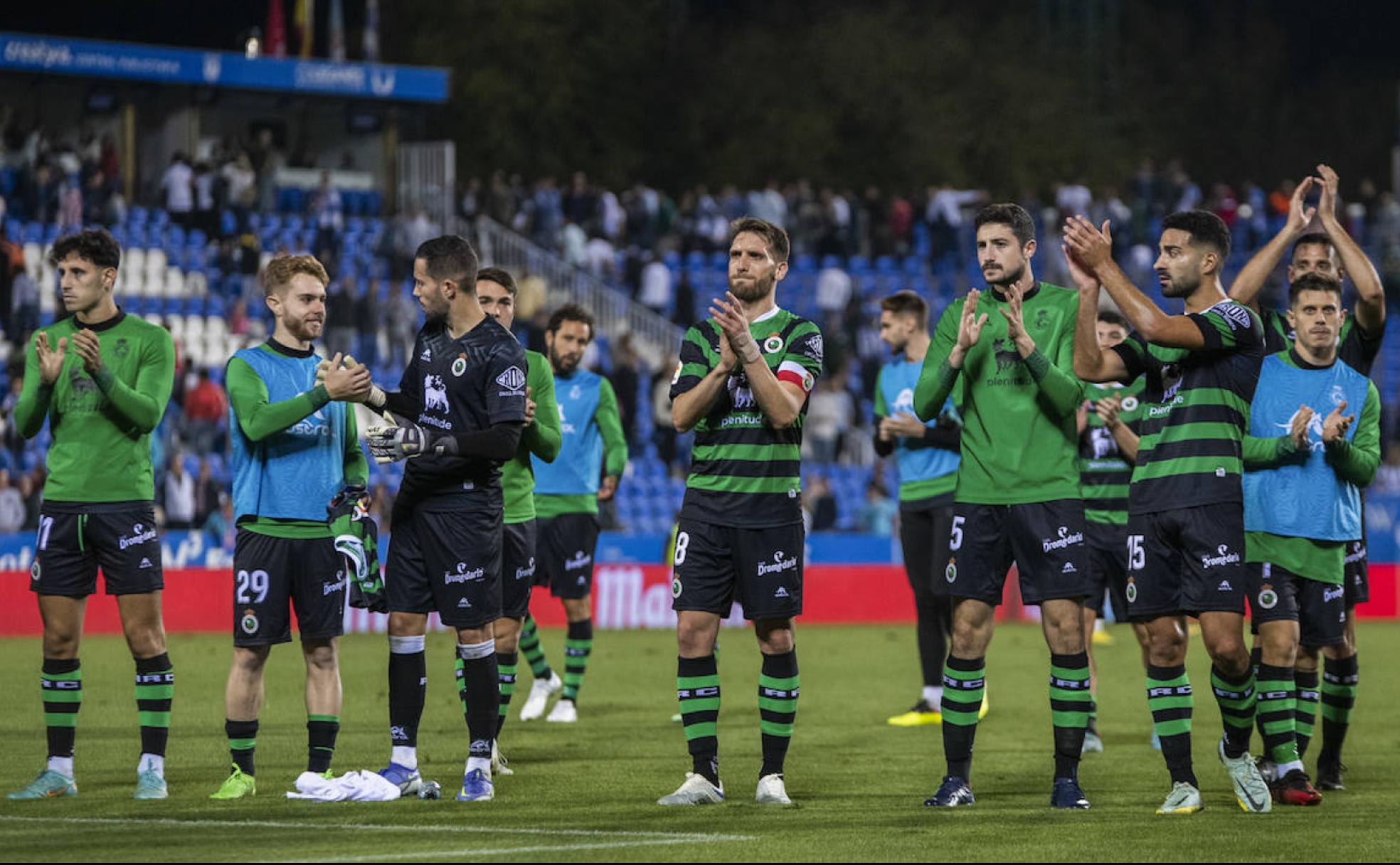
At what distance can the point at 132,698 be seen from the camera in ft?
49.6

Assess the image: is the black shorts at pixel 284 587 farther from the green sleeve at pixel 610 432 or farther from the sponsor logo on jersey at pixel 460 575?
the green sleeve at pixel 610 432

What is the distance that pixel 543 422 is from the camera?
10969 mm

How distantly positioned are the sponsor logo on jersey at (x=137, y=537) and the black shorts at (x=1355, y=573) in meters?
6.09

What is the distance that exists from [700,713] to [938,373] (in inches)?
76.0

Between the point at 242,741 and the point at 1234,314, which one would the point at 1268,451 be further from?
the point at 242,741

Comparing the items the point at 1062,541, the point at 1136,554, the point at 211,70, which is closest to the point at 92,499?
the point at 1062,541

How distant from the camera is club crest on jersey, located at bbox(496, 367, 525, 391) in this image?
31.8 ft

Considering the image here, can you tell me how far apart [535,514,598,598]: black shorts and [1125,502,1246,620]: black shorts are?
A: 17.8 feet

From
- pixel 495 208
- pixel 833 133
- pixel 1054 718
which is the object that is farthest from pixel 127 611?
pixel 833 133

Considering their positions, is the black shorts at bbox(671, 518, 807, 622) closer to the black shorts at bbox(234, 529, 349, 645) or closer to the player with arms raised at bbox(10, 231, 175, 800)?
the black shorts at bbox(234, 529, 349, 645)

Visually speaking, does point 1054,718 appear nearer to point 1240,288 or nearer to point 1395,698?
point 1240,288

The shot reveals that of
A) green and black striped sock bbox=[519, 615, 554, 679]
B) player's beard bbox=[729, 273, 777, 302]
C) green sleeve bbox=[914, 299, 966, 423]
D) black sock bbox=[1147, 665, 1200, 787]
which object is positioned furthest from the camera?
green and black striped sock bbox=[519, 615, 554, 679]

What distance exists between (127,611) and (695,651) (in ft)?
9.15

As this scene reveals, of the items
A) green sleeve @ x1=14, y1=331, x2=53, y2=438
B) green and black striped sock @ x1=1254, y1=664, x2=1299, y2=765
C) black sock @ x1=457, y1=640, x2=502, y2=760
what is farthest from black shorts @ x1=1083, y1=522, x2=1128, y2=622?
green sleeve @ x1=14, y1=331, x2=53, y2=438
